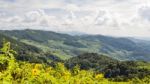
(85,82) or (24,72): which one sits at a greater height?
(24,72)

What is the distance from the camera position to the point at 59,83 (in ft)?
87.6

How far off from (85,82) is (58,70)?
3.86 m

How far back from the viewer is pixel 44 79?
25062 mm

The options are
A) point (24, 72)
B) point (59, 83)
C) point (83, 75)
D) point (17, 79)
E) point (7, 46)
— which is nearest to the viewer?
point (7, 46)

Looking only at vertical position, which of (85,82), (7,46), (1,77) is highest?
(7,46)

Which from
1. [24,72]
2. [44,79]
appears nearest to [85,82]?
[44,79]

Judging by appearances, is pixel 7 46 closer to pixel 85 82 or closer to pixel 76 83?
pixel 76 83

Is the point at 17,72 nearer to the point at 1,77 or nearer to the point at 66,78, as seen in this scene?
the point at 1,77

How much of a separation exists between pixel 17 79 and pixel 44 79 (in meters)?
6.46

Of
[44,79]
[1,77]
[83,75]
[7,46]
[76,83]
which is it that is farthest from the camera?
[83,75]

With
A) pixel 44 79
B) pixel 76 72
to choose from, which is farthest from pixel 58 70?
pixel 44 79

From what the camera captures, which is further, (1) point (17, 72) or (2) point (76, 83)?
(2) point (76, 83)

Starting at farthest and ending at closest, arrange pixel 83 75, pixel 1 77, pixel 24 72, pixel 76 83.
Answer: pixel 83 75 < pixel 76 83 < pixel 24 72 < pixel 1 77

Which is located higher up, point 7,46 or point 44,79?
point 7,46
